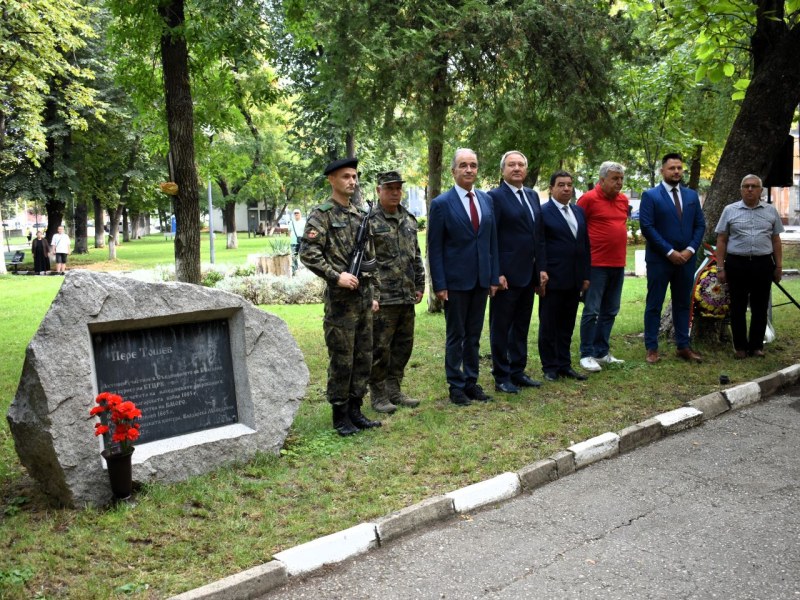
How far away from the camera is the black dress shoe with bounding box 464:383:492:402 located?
738cm

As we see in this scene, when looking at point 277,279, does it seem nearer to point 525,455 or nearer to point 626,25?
point 626,25

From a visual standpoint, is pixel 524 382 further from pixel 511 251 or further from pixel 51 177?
pixel 51 177

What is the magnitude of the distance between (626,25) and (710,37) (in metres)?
1.25

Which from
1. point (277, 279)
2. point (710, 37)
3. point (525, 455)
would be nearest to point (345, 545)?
point (525, 455)

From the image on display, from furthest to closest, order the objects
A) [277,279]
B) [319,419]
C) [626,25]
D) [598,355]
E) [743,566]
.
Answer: [277,279] < [626,25] < [598,355] < [319,419] < [743,566]

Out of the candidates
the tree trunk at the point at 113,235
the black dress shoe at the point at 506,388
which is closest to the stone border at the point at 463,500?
the black dress shoe at the point at 506,388

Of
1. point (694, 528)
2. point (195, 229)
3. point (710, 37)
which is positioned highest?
point (710, 37)

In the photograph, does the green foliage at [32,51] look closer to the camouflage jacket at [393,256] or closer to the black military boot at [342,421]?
the camouflage jacket at [393,256]

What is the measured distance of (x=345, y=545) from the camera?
14.5 feet

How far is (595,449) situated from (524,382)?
6.56ft

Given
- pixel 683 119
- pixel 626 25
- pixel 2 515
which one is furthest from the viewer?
pixel 683 119

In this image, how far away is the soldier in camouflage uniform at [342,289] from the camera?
20.0 ft

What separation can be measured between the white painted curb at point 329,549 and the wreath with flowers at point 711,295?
6.42 m

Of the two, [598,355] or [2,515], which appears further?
[598,355]
